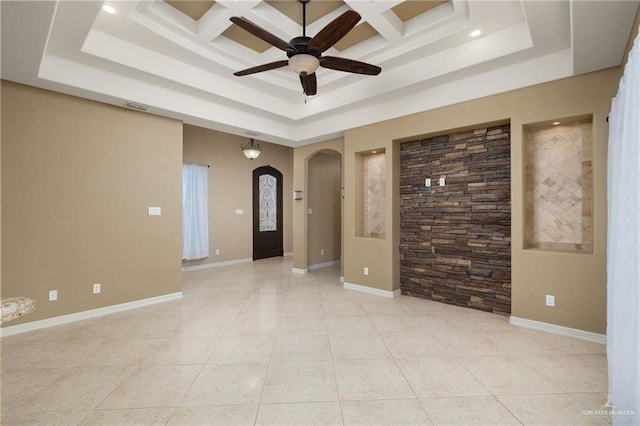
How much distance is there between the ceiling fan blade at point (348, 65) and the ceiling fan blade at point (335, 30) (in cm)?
18

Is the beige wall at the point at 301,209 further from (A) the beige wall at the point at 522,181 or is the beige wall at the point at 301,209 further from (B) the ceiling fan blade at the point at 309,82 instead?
(B) the ceiling fan blade at the point at 309,82

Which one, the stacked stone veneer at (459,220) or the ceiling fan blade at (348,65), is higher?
the ceiling fan blade at (348,65)

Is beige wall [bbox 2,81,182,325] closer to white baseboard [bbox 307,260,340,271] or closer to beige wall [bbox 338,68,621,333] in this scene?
white baseboard [bbox 307,260,340,271]

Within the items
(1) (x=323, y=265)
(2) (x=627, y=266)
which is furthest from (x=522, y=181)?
(1) (x=323, y=265)

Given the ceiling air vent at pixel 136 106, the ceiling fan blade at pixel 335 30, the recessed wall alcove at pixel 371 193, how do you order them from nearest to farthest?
the ceiling fan blade at pixel 335 30
the ceiling air vent at pixel 136 106
the recessed wall alcove at pixel 371 193

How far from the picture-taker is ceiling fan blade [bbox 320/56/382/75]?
2764mm

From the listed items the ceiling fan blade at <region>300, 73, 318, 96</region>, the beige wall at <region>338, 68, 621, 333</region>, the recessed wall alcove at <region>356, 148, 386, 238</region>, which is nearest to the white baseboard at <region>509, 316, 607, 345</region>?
the beige wall at <region>338, 68, 621, 333</region>

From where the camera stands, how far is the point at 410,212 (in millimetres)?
4512

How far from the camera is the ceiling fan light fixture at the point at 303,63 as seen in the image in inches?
103

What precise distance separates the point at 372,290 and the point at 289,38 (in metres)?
3.84

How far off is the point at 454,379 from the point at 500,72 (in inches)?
134

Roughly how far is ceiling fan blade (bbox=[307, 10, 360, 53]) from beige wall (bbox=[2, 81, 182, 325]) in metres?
2.93

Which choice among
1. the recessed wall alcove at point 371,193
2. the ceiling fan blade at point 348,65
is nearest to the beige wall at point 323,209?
the recessed wall alcove at point 371,193

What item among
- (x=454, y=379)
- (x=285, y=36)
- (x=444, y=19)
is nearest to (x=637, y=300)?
(x=454, y=379)
